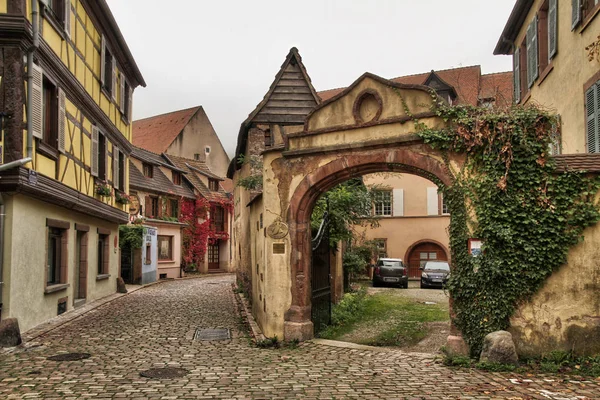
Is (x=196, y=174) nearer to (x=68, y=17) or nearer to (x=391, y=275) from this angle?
(x=391, y=275)

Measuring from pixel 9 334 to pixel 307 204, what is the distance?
Answer: 5.56 m

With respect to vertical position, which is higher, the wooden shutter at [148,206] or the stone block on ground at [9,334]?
the wooden shutter at [148,206]

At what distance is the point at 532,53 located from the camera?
1548 cm

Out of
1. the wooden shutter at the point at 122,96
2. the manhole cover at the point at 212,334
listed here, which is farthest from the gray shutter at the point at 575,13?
the wooden shutter at the point at 122,96

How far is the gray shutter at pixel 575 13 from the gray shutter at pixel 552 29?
109 centimetres

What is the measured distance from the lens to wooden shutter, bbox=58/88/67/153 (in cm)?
1255

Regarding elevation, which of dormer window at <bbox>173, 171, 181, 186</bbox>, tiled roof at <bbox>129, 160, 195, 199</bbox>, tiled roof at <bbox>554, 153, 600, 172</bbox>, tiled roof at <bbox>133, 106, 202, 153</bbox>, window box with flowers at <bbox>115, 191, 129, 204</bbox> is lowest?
tiled roof at <bbox>554, 153, 600, 172</bbox>

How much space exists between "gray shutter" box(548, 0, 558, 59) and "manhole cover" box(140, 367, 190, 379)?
1135cm

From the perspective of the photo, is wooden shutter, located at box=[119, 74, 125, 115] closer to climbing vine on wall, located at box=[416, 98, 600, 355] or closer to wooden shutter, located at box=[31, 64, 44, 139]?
wooden shutter, located at box=[31, 64, 44, 139]

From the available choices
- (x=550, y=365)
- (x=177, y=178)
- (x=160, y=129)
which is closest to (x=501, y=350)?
(x=550, y=365)

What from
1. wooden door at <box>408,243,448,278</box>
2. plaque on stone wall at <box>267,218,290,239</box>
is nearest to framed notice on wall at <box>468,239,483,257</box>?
plaque on stone wall at <box>267,218,290,239</box>

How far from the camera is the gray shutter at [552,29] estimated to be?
1341cm

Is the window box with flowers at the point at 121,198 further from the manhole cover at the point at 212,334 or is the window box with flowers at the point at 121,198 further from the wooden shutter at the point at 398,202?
the wooden shutter at the point at 398,202

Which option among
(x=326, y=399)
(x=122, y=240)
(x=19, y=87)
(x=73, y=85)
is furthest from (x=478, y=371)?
(x=122, y=240)
